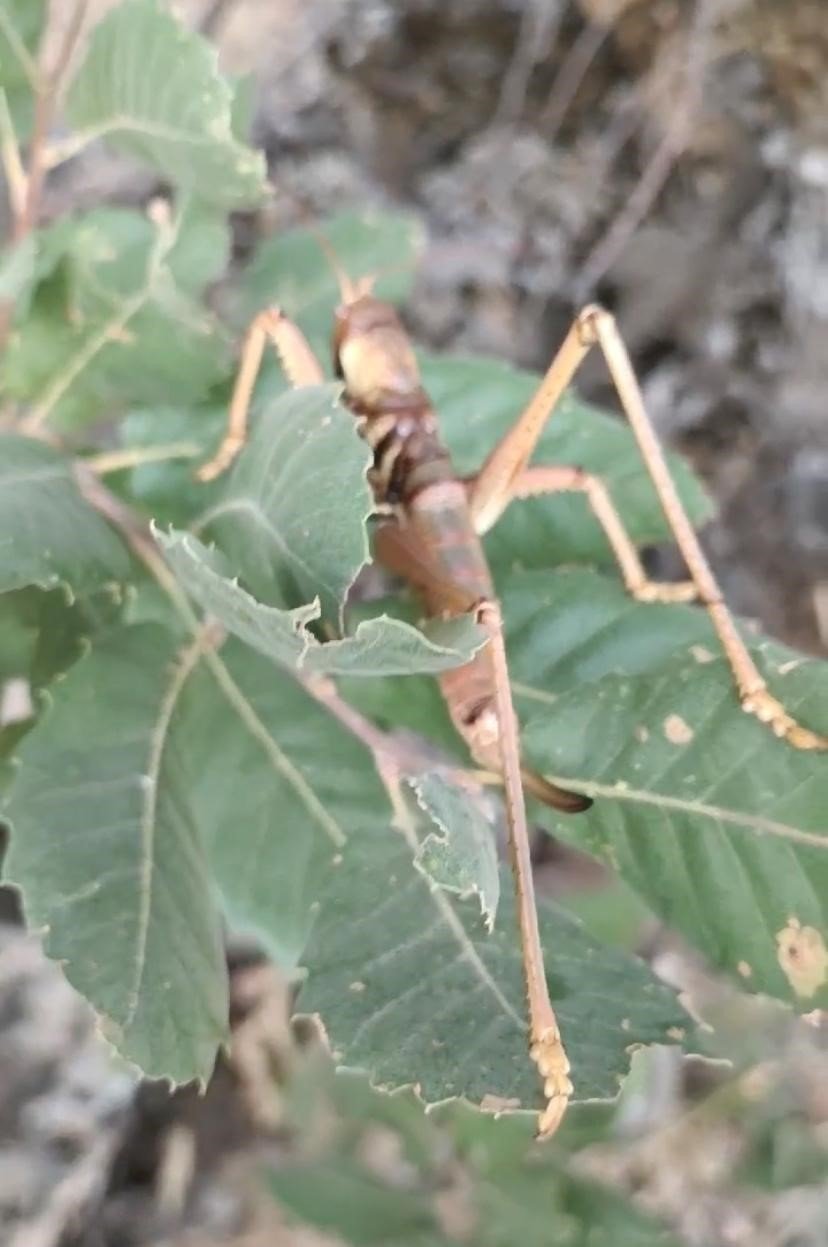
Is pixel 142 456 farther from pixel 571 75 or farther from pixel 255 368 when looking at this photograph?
pixel 571 75

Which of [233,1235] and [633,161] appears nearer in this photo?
[233,1235]

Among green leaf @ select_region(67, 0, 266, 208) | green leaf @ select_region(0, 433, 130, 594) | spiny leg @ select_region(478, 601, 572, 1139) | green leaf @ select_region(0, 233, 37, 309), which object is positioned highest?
green leaf @ select_region(67, 0, 266, 208)

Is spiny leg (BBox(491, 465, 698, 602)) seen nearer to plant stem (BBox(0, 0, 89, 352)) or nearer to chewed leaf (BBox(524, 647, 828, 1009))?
chewed leaf (BBox(524, 647, 828, 1009))

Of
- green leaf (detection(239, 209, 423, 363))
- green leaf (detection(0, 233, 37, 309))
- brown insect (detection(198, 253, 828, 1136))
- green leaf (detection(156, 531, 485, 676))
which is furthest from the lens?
green leaf (detection(239, 209, 423, 363))

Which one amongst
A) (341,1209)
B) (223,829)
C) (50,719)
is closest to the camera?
(50,719)

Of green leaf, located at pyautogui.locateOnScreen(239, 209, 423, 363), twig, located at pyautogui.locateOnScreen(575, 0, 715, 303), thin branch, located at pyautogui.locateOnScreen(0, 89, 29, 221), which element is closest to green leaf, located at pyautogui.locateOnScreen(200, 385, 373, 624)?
thin branch, located at pyautogui.locateOnScreen(0, 89, 29, 221)

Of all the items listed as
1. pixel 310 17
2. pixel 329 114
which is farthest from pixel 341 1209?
pixel 310 17

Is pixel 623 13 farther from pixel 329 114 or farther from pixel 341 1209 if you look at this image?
pixel 341 1209
